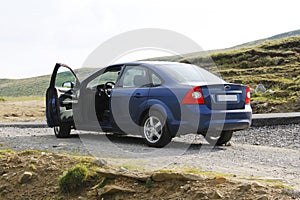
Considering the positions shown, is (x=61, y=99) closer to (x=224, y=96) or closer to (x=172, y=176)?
(x=224, y=96)

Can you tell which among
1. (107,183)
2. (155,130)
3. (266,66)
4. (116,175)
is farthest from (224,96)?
(266,66)

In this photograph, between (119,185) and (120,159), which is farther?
(120,159)

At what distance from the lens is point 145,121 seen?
31.2 ft

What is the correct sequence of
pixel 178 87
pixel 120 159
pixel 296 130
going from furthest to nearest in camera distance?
pixel 296 130 → pixel 178 87 → pixel 120 159

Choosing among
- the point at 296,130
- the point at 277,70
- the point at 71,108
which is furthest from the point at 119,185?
the point at 277,70

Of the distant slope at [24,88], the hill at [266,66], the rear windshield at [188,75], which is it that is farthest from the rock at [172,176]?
the distant slope at [24,88]

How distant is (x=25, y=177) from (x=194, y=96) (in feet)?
11.0

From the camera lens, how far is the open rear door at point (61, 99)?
11000 millimetres

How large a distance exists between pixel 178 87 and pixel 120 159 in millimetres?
1999

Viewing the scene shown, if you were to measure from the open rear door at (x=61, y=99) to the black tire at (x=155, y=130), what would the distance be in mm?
2285

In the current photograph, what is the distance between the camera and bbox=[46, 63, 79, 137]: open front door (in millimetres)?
11000

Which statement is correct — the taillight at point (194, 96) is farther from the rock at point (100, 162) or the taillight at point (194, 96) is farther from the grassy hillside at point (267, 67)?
the grassy hillside at point (267, 67)

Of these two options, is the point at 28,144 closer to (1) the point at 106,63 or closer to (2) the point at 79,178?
Answer: (1) the point at 106,63

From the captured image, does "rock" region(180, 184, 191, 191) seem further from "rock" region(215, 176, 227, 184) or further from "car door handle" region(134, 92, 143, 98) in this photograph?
"car door handle" region(134, 92, 143, 98)
